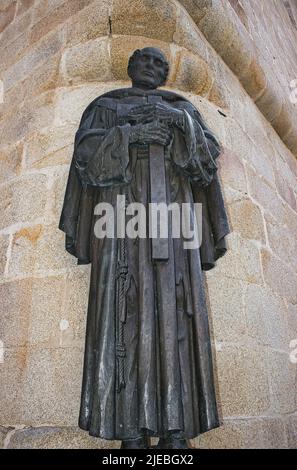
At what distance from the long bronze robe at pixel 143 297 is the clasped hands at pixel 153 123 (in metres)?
0.03

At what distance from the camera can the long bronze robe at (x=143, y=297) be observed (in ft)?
3.01

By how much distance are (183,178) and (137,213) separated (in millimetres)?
224

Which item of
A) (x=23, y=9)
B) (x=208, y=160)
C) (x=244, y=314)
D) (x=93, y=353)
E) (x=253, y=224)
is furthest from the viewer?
(x=23, y=9)

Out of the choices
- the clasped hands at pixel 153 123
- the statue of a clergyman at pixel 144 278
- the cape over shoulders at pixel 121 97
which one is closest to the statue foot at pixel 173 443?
the statue of a clergyman at pixel 144 278

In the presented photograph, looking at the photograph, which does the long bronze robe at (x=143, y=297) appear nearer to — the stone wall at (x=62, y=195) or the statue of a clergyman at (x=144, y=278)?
the statue of a clergyman at (x=144, y=278)

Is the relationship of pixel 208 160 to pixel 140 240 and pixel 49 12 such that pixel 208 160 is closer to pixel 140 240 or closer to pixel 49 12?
pixel 140 240

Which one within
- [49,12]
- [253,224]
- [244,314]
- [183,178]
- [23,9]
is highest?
[23,9]

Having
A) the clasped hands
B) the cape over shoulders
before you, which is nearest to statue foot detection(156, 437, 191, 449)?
the clasped hands

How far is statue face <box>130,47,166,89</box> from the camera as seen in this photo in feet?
4.88

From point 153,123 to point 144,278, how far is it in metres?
0.50

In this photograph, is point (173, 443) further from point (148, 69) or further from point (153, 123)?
point (148, 69)

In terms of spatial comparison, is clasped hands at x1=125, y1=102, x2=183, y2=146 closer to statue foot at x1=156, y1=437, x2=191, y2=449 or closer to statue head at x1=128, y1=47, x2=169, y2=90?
statue head at x1=128, y1=47, x2=169, y2=90

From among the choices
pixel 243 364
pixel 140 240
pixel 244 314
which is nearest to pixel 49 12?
pixel 140 240

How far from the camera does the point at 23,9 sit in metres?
2.32
